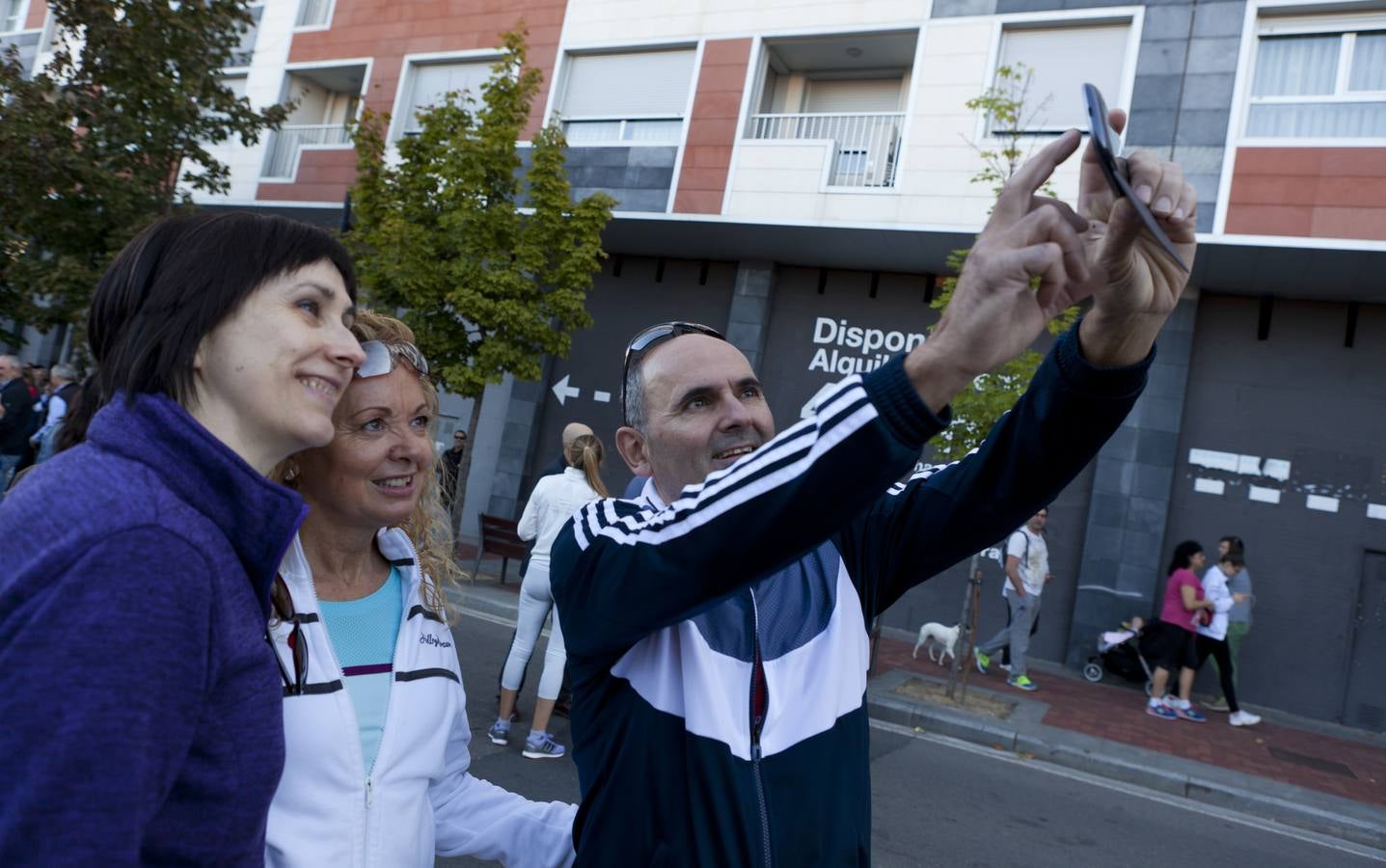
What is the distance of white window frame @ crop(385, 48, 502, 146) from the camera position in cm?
1678

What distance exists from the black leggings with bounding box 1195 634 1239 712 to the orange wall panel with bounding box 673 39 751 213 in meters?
8.68

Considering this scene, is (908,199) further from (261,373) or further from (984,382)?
(261,373)

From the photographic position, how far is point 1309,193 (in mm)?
10867

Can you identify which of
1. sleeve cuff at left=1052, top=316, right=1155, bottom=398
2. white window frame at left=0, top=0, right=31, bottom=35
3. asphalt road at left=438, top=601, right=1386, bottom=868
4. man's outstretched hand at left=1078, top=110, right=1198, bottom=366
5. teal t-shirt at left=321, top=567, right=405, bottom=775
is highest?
white window frame at left=0, top=0, right=31, bottom=35

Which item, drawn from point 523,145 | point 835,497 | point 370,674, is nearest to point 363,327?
point 370,674

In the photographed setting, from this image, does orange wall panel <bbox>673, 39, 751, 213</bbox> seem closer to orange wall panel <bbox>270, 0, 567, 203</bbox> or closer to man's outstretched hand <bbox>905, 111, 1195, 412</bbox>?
orange wall panel <bbox>270, 0, 567, 203</bbox>

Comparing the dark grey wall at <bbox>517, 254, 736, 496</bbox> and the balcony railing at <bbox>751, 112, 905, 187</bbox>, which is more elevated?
the balcony railing at <bbox>751, 112, 905, 187</bbox>

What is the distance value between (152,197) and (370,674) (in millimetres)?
14901

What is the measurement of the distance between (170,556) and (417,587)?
102 cm

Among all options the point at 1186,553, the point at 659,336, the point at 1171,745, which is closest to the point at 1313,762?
the point at 1171,745

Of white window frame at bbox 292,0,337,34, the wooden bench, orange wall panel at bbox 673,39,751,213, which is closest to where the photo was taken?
the wooden bench

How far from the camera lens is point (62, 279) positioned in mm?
12961

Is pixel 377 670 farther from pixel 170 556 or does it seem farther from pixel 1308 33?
pixel 1308 33

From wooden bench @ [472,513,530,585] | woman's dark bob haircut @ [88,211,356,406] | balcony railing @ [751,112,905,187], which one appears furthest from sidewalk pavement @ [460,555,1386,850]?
woman's dark bob haircut @ [88,211,356,406]
